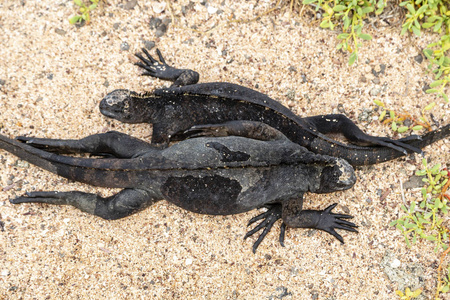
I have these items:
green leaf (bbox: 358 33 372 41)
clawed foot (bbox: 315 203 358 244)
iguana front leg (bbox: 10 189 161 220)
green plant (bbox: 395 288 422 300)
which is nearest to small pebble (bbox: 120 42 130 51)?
iguana front leg (bbox: 10 189 161 220)

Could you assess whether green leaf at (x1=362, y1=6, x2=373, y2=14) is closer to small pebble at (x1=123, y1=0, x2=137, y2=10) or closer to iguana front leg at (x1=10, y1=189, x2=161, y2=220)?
small pebble at (x1=123, y1=0, x2=137, y2=10)

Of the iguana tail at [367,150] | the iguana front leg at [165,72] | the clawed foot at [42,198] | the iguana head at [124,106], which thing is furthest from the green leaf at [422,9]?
the clawed foot at [42,198]

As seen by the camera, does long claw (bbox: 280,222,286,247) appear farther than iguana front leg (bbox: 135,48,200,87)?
No

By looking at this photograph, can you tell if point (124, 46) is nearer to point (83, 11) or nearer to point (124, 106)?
point (83, 11)

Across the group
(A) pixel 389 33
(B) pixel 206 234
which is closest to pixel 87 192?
(B) pixel 206 234

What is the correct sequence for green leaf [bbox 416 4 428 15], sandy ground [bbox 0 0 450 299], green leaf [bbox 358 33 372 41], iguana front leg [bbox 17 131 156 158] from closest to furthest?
iguana front leg [bbox 17 131 156 158]
sandy ground [bbox 0 0 450 299]
green leaf [bbox 416 4 428 15]
green leaf [bbox 358 33 372 41]

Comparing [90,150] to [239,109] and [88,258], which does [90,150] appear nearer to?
[88,258]

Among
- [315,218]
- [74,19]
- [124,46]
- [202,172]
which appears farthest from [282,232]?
[74,19]

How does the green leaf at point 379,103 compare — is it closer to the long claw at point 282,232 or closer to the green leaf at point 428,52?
the green leaf at point 428,52
